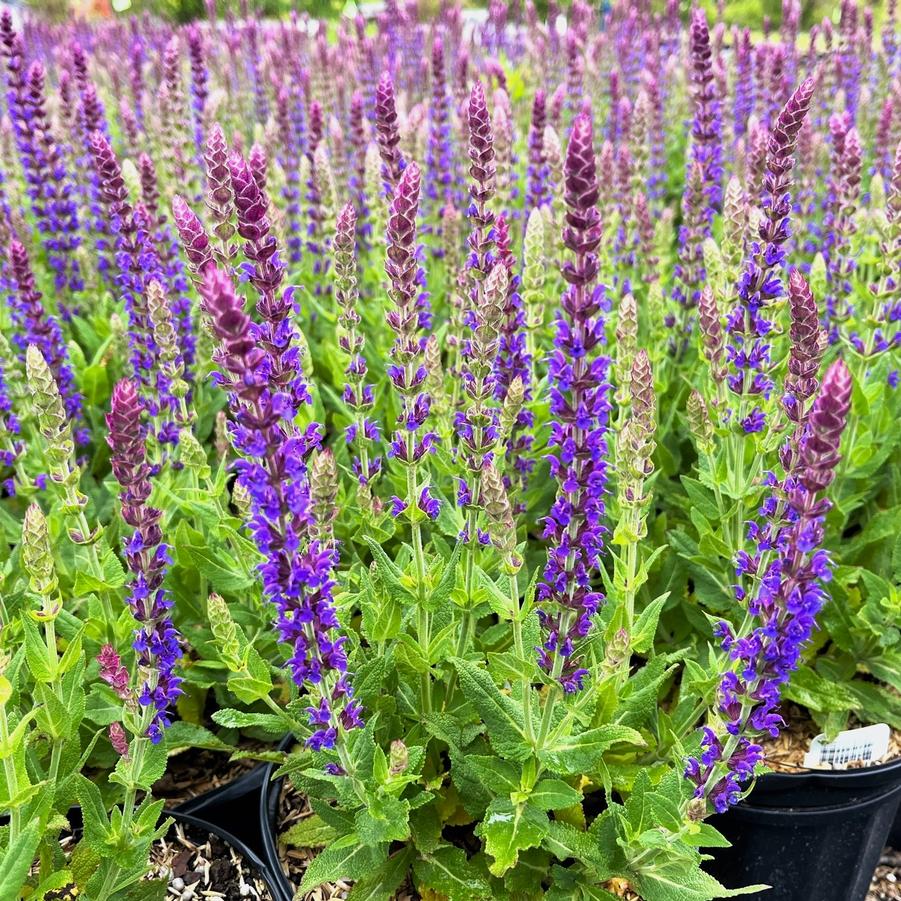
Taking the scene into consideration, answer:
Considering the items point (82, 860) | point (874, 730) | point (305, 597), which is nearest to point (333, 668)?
point (305, 597)

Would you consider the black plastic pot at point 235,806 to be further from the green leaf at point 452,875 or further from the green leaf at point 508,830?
the green leaf at point 508,830

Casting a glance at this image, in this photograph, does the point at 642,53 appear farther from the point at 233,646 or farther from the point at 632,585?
the point at 233,646

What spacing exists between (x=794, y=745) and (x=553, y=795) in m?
1.69

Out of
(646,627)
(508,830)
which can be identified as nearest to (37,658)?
(508,830)

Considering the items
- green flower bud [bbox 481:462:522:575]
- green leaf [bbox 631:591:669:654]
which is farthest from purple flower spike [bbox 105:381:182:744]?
green leaf [bbox 631:591:669:654]

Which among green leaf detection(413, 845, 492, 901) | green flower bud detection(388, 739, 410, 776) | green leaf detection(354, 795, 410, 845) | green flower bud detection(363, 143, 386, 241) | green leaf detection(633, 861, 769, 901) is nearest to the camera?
green flower bud detection(388, 739, 410, 776)

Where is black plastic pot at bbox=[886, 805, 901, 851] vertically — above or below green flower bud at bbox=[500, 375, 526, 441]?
below

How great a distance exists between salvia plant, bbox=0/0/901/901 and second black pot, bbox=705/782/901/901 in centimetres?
39

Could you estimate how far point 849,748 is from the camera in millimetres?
3488

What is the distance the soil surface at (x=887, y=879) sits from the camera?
4473 mm

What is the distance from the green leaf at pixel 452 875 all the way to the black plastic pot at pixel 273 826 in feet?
1.64

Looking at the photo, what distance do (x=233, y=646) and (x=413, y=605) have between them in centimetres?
73

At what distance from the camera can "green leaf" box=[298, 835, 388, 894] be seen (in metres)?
2.85

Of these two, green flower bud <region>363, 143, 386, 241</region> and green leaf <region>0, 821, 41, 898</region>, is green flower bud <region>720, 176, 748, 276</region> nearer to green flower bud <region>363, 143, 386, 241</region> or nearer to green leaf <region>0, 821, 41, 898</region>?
green flower bud <region>363, 143, 386, 241</region>
